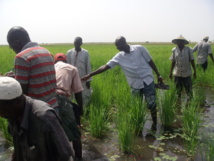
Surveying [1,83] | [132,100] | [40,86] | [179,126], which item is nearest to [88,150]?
[132,100]

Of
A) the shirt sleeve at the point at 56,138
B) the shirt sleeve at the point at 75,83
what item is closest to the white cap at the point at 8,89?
the shirt sleeve at the point at 56,138

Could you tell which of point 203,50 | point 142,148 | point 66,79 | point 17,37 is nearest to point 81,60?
point 66,79

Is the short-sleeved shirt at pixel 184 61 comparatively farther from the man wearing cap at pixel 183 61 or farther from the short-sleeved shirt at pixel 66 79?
the short-sleeved shirt at pixel 66 79

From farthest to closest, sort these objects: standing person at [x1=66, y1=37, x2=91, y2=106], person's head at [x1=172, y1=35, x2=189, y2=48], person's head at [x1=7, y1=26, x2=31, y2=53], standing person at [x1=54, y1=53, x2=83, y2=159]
→ person's head at [x1=172, y1=35, x2=189, y2=48], standing person at [x1=66, y1=37, x2=91, y2=106], standing person at [x1=54, y1=53, x2=83, y2=159], person's head at [x1=7, y1=26, x2=31, y2=53]

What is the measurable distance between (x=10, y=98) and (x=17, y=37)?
3.62 feet

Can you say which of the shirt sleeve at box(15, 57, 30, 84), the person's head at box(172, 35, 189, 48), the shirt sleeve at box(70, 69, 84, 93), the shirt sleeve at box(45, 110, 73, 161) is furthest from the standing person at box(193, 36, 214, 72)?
the shirt sleeve at box(45, 110, 73, 161)

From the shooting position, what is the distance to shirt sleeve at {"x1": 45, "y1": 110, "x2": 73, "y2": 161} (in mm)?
1247

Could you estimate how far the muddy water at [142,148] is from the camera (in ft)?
9.72

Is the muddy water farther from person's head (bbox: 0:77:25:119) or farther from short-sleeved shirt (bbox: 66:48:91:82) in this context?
person's head (bbox: 0:77:25:119)

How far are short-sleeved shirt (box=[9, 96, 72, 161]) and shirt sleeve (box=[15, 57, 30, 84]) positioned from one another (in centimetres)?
75

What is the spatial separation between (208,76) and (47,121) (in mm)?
7038

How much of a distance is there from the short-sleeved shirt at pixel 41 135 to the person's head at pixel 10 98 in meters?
0.05

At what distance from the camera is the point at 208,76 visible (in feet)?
24.0

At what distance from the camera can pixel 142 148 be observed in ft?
10.6
